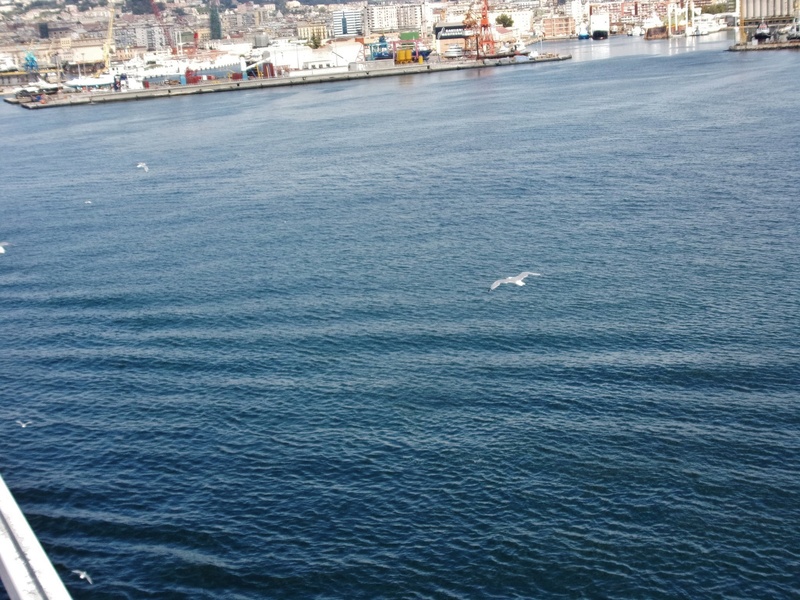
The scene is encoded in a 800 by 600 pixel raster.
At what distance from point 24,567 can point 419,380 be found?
15.2 ft

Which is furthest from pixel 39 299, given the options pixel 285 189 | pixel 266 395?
pixel 285 189

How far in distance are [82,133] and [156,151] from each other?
753 cm

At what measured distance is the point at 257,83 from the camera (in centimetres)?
4812

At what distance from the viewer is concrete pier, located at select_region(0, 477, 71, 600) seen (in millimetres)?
5785

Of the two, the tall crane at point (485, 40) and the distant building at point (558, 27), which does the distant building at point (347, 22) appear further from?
the tall crane at point (485, 40)

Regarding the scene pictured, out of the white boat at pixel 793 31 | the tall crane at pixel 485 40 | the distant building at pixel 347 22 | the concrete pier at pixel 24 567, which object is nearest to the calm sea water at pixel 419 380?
the concrete pier at pixel 24 567

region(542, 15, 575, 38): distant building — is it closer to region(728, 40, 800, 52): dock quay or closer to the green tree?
the green tree

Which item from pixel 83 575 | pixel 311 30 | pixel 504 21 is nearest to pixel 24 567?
pixel 83 575

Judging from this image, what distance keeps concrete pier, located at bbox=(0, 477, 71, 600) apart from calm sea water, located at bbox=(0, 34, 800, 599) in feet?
2.34

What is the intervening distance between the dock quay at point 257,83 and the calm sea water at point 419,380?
91.2ft

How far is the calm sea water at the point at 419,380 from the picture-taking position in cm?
708

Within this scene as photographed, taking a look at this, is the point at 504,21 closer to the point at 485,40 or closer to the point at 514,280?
the point at 485,40

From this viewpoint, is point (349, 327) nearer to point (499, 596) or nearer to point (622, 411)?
point (622, 411)

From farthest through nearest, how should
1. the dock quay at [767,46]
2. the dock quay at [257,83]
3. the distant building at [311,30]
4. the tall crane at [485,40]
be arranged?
1. the distant building at [311,30]
2. the tall crane at [485,40]
3. the dock quay at [767,46]
4. the dock quay at [257,83]
